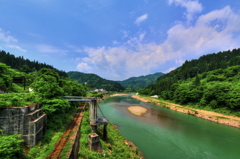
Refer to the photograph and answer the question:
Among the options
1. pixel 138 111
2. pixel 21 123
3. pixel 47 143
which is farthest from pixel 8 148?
pixel 138 111

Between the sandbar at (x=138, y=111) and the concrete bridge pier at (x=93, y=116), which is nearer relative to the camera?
the concrete bridge pier at (x=93, y=116)

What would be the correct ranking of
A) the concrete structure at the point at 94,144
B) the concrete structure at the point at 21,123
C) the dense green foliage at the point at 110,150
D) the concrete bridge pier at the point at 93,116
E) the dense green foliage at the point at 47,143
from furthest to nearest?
the concrete bridge pier at the point at 93,116 → the concrete structure at the point at 94,144 → the dense green foliage at the point at 110,150 → the dense green foliage at the point at 47,143 → the concrete structure at the point at 21,123

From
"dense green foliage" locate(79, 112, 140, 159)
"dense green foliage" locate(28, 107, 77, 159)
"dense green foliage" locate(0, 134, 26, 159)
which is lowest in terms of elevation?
"dense green foliage" locate(79, 112, 140, 159)

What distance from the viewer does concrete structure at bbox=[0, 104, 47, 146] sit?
9195mm

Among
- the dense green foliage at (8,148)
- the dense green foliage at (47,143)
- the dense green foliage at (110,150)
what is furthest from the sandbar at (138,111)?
the dense green foliage at (8,148)

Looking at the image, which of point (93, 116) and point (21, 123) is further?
point (93, 116)

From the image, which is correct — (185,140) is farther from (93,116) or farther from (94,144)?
(93,116)

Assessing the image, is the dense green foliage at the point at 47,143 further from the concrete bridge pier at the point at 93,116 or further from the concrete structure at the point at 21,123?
the concrete bridge pier at the point at 93,116

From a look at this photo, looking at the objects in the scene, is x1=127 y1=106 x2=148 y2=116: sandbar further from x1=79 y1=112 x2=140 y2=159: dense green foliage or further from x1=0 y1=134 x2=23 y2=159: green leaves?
x1=0 y1=134 x2=23 y2=159: green leaves

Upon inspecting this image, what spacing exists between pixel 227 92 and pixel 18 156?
55.8 metres

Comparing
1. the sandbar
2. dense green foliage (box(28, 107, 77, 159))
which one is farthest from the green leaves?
the sandbar

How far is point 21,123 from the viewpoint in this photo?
988 centimetres

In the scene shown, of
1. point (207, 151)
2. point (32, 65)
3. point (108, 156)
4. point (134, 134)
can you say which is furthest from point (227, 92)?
point (32, 65)

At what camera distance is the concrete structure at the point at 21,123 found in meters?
9.20
